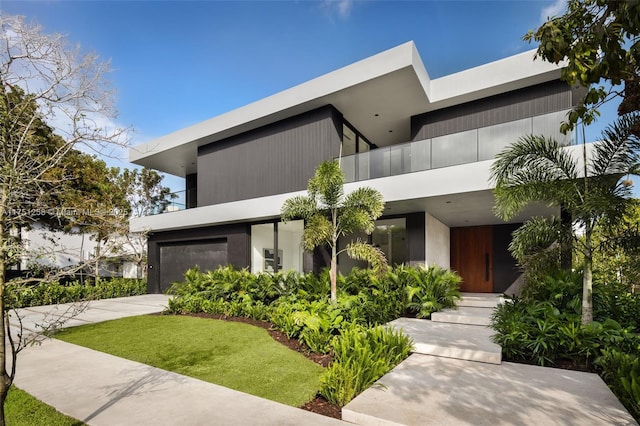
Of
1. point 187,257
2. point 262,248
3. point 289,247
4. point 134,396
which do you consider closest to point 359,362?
point 134,396

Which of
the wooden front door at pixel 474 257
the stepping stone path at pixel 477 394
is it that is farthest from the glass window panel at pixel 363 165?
the wooden front door at pixel 474 257

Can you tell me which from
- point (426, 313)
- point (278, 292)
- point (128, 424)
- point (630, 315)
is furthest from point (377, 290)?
point (128, 424)

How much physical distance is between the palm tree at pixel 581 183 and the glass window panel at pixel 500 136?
1782 mm

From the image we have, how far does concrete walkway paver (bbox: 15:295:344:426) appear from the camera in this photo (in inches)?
145

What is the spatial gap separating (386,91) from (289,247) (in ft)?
23.5

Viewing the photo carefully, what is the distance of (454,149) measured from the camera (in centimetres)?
952

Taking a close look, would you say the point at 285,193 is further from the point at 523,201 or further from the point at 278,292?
the point at 523,201

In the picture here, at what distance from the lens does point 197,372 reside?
17.6 ft

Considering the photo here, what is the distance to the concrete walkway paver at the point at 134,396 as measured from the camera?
12.1 feet

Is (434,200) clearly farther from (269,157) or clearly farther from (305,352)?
(269,157)

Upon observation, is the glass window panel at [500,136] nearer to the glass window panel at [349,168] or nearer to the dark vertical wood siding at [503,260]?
the glass window panel at [349,168]

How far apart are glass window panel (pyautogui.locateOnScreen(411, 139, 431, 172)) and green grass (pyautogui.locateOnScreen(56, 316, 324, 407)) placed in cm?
620

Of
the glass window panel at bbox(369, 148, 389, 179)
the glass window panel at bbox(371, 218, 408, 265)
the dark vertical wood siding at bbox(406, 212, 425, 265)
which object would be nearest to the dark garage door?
the glass window panel at bbox(371, 218, 408, 265)

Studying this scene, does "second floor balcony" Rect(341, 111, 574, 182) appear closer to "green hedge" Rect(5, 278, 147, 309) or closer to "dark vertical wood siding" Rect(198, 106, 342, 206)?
"dark vertical wood siding" Rect(198, 106, 342, 206)
